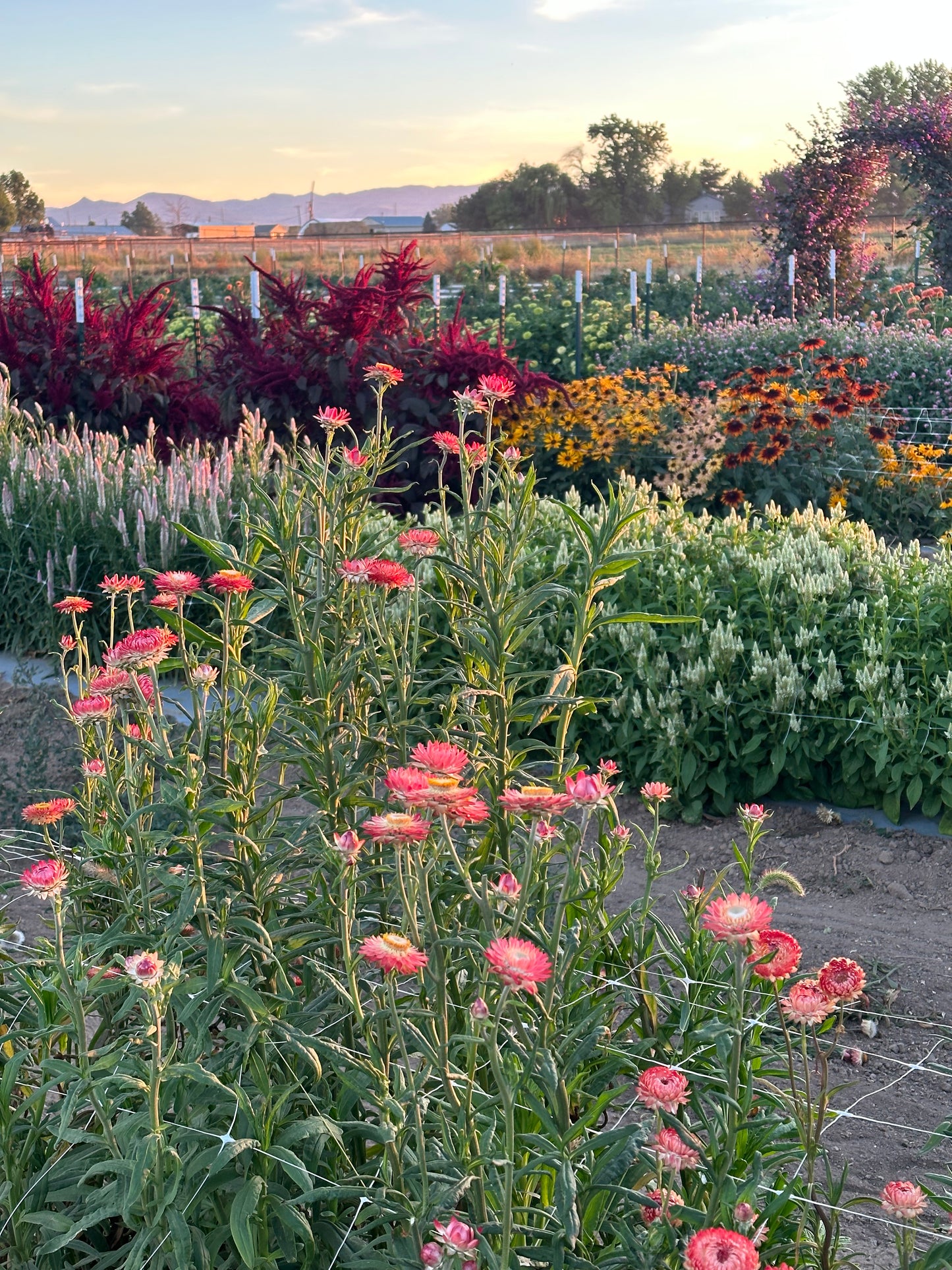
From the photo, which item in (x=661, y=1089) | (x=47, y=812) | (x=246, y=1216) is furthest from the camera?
(x=47, y=812)

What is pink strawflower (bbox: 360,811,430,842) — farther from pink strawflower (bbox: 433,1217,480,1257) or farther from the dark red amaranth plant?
the dark red amaranth plant

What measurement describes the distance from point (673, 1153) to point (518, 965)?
45 centimetres

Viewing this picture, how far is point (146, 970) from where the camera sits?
1299 millimetres

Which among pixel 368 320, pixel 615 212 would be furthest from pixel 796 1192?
pixel 615 212

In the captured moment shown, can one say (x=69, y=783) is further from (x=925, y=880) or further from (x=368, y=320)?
(x=368, y=320)

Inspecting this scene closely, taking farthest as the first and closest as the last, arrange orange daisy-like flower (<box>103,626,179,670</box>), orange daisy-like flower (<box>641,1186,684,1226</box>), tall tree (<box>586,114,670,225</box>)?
tall tree (<box>586,114,670,225</box>) < orange daisy-like flower (<box>103,626,179,670</box>) < orange daisy-like flower (<box>641,1186,684,1226</box>)

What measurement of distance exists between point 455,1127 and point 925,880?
7.60ft

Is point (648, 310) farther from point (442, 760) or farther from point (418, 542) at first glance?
point (442, 760)

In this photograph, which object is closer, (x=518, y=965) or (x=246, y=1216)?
(x=518, y=965)

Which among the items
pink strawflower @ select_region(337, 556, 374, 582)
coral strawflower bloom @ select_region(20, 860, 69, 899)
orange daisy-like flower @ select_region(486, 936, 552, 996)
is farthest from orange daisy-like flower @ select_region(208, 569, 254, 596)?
orange daisy-like flower @ select_region(486, 936, 552, 996)

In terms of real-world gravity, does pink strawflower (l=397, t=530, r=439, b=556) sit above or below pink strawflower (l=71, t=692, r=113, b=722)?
above

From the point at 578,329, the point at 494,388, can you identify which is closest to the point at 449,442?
the point at 494,388

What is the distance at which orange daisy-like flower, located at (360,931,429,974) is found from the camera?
1.12m

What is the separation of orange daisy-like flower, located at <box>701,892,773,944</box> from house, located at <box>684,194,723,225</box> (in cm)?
7863
